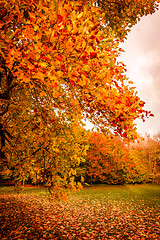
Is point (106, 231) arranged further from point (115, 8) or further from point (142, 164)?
point (142, 164)

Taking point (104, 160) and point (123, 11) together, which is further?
point (104, 160)

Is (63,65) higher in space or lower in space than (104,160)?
higher

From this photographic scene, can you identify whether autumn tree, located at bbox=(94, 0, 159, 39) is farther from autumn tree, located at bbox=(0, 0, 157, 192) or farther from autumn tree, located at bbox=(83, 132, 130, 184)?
autumn tree, located at bbox=(83, 132, 130, 184)

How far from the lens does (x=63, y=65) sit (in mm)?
2865

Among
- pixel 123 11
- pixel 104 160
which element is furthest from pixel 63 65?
pixel 104 160

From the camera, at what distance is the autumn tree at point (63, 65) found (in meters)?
2.37

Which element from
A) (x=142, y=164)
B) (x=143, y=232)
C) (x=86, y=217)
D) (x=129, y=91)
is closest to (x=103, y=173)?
(x=142, y=164)

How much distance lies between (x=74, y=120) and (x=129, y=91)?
2.67m

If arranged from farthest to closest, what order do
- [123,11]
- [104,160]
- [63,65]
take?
1. [104,160]
2. [123,11]
3. [63,65]

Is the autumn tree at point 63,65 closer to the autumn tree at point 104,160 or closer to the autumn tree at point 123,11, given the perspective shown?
the autumn tree at point 123,11

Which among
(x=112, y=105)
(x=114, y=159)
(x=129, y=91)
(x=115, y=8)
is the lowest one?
(x=114, y=159)

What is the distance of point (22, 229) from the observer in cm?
733

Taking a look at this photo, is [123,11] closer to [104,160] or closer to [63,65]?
[63,65]

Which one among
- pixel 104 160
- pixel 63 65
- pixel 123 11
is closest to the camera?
pixel 63 65
